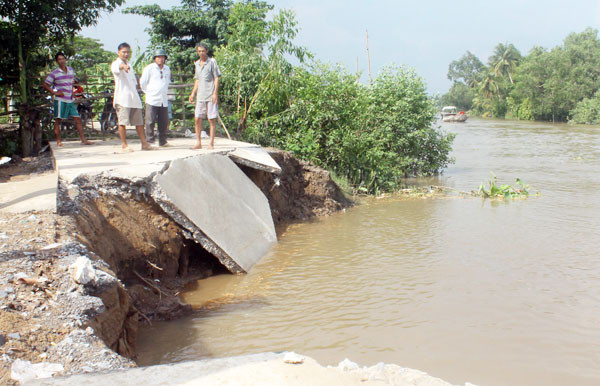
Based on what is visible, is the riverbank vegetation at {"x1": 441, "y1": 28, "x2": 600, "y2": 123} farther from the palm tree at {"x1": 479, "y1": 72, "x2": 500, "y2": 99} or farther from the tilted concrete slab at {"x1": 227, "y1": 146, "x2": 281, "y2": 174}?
the tilted concrete slab at {"x1": 227, "y1": 146, "x2": 281, "y2": 174}

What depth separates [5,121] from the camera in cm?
1061

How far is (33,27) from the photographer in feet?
27.7

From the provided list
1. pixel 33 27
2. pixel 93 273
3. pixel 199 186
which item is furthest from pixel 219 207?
pixel 33 27

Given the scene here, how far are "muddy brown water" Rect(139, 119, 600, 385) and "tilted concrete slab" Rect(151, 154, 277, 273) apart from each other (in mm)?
286

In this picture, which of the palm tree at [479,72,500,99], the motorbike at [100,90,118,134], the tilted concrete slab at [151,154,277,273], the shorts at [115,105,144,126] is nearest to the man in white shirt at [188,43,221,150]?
Answer: the shorts at [115,105,144,126]

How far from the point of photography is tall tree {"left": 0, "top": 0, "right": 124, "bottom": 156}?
27.0ft

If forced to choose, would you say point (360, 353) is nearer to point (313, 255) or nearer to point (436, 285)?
point (436, 285)

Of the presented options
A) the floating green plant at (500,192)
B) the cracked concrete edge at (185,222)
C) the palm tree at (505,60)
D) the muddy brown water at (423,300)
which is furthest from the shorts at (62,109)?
the palm tree at (505,60)

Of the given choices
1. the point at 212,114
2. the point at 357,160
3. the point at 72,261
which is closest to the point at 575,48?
the point at 357,160

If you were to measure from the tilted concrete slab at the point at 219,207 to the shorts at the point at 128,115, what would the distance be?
1.40 meters

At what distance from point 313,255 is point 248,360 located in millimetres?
3851

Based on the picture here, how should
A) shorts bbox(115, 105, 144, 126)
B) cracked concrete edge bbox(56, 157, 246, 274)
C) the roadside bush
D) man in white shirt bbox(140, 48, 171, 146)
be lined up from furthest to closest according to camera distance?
the roadside bush
man in white shirt bbox(140, 48, 171, 146)
shorts bbox(115, 105, 144, 126)
cracked concrete edge bbox(56, 157, 246, 274)

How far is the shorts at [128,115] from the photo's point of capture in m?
7.26

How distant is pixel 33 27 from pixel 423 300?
25.1 feet
